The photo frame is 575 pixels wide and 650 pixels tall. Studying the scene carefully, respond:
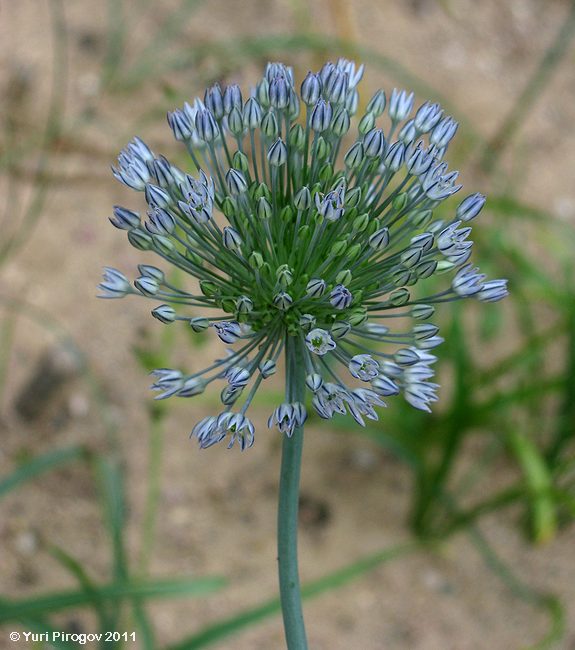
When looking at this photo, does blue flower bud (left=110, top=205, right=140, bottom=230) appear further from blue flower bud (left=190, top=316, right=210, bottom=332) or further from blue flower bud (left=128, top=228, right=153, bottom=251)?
blue flower bud (left=190, top=316, right=210, bottom=332)

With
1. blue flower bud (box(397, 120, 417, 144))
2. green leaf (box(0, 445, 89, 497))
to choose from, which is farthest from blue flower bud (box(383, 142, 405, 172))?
green leaf (box(0, 445, 89, 497))

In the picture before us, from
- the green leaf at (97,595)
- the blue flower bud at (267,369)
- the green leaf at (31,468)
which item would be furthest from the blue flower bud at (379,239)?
the green leaf at (31,468)

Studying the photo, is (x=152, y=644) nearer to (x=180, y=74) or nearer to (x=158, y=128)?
(x=158, y=128)

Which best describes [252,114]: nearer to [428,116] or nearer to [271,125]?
[271,125]

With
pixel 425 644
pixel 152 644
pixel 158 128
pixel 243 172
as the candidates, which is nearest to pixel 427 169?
pixel 243 172

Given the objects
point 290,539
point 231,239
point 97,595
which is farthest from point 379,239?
point 97,595

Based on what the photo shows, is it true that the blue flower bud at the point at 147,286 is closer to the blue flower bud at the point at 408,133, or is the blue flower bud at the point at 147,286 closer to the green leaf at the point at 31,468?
the blue flower bud at the point at 408,133
